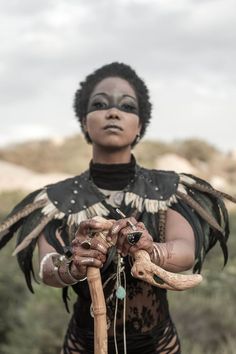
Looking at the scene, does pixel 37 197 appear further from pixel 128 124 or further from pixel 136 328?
pixel 136 328

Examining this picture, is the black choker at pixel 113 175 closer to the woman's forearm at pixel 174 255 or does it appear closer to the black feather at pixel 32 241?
the black feather at pixel 32 241

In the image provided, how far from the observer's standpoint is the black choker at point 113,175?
3.88m

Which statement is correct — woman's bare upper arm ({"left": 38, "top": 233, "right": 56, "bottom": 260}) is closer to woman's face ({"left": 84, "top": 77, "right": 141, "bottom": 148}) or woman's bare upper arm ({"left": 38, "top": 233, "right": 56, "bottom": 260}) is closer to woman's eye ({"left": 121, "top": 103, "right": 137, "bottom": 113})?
woman's face ({"left": 84, "top": 77, "right": 141, "bottom": 148})

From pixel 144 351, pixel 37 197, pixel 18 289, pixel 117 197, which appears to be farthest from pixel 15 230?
pixel 18 289

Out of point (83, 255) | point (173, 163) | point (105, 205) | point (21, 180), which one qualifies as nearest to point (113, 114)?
point (105, 205)

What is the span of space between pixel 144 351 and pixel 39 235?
793mm

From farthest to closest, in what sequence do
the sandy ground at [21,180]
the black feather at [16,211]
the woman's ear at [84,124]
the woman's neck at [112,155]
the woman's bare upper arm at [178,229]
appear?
the sandy ground at [21,180] < the woman's ear at [84,124] < the black feather at [16,211] < the woman's neck at [112,155] < the woman's bare upper arm at [178,229]

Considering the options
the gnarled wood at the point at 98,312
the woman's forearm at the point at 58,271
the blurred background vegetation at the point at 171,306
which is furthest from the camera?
the blurred background vegetation at the point at 171,306

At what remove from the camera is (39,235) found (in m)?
3.82

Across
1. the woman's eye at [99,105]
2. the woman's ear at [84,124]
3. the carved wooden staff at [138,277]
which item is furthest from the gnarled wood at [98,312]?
the woman's ear at [84,124]

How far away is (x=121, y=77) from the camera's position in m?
4.02

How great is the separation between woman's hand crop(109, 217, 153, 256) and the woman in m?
0.47

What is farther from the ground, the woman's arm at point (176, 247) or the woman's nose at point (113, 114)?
the woman's nose at point (113, 114)

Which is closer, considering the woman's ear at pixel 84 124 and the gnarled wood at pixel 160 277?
the gnarled wood at pixel 160 277
